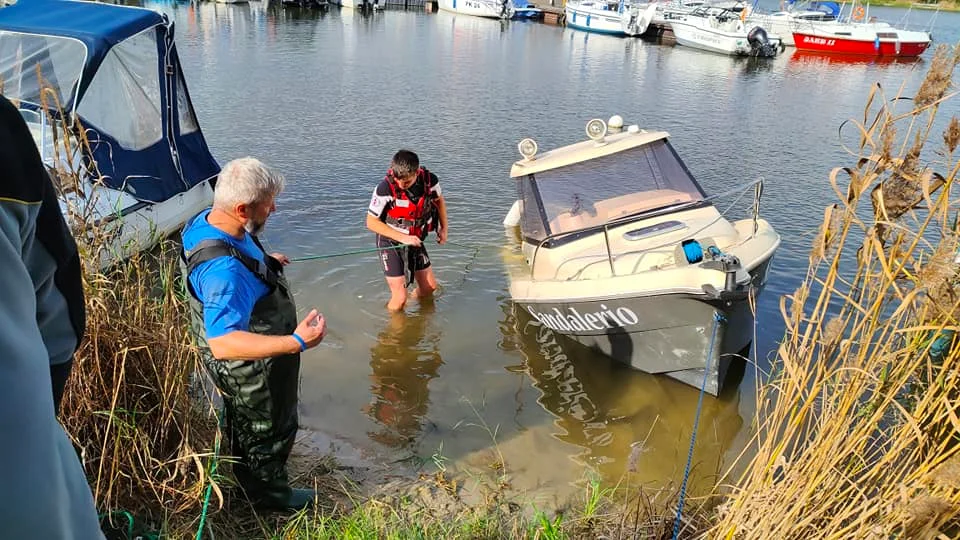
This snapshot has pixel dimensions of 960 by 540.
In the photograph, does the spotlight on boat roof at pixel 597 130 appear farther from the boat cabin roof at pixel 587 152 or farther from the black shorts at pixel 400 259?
the black shorts at pixel 400 259

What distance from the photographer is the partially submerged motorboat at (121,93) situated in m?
7.92

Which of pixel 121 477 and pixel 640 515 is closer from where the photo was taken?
pixel 121 477

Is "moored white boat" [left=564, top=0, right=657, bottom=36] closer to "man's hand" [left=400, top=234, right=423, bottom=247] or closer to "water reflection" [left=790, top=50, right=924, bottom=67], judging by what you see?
"water reflection" [left=790, top=50, right=924, bottom=67]

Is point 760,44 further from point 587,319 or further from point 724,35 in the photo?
point 587,319

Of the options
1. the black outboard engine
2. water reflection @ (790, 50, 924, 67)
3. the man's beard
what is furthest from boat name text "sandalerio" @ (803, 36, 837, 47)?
the man's beard

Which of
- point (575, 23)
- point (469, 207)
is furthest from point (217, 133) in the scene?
point (575, 23)

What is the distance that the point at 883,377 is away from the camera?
2.77m

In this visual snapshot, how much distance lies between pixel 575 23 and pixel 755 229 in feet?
125

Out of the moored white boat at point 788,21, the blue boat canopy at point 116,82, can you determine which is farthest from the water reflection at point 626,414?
the moored white boat at point 788,21

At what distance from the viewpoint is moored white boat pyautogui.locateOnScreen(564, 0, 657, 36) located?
126 ft

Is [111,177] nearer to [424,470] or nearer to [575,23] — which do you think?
[424,470]

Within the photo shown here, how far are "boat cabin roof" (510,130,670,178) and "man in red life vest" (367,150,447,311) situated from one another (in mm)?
943

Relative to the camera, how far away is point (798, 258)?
947 centimetres

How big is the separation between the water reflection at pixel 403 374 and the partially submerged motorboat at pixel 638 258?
3.70 feet
